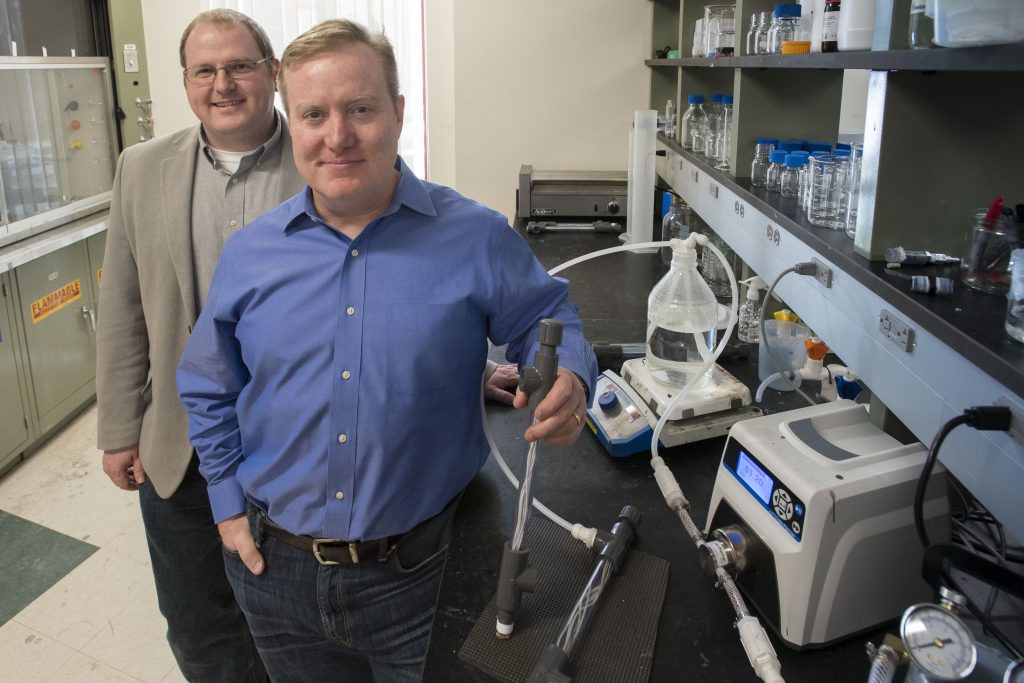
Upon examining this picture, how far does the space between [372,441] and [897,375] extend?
747mm

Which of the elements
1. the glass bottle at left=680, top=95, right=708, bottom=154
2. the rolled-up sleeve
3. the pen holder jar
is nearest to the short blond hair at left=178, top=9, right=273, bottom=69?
the rolled-up sleeve

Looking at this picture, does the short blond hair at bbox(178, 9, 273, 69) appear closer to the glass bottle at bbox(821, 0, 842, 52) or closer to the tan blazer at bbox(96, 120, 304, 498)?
the tan blazer at bbox(96, 120, 304, 498)

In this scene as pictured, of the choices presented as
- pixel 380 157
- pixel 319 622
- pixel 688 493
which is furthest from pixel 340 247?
pixel 688 493

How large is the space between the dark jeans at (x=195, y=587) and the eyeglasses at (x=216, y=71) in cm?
74

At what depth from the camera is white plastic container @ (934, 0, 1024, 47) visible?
84 cm

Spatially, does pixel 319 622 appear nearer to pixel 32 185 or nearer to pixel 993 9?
pixel 993 9

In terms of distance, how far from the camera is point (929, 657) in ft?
2.33

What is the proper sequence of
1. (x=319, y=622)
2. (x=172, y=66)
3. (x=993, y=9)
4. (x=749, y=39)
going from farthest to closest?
(x=172, y=66) → (x=749, y=39) → (x=319, y=622) → (x=993, y=9)

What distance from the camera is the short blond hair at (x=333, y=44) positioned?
1085 millimetres

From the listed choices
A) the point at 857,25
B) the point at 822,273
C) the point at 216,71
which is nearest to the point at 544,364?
the point at 822,273

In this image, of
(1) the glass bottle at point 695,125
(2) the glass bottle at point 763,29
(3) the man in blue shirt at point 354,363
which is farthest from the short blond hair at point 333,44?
(1) the glass bottle at point 695,125

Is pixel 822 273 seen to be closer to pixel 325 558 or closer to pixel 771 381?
pixel 771 381

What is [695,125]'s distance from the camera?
2676 mm

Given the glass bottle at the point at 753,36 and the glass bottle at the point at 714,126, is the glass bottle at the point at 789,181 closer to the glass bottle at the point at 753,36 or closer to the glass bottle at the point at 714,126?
the glass bottle at the point at 753,36
